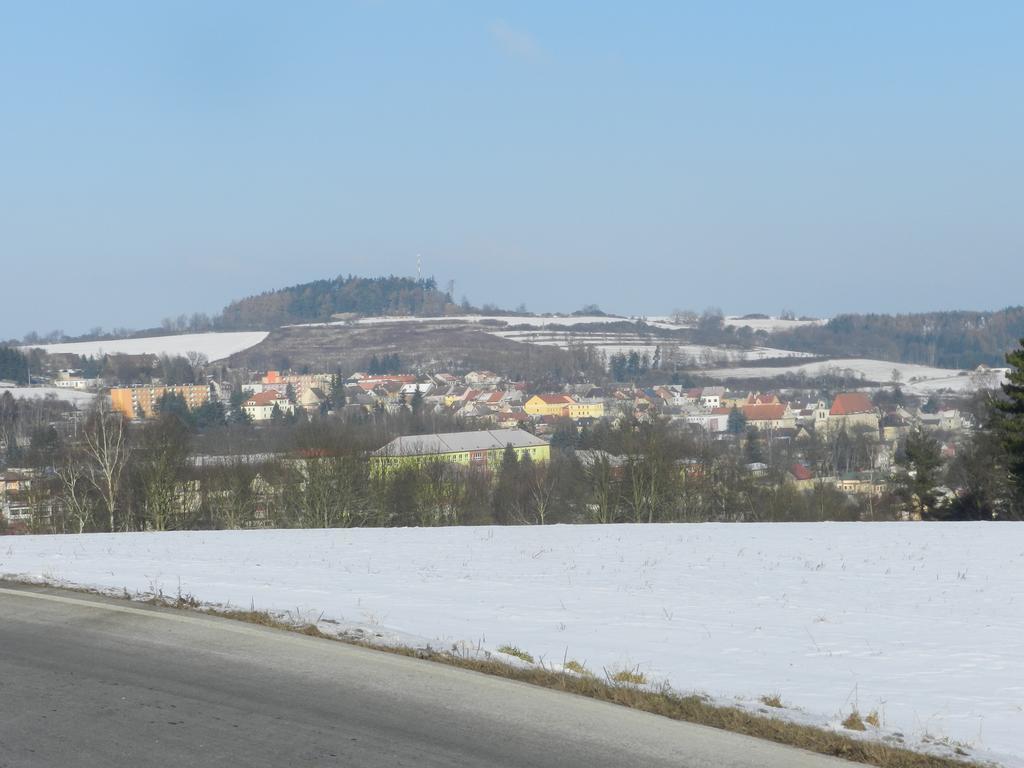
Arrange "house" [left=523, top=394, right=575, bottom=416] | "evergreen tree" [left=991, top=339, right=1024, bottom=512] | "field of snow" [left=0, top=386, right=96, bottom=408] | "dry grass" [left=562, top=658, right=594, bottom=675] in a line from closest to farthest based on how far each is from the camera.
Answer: "dry grass" [left=562, top=658, right=594, bottom=675], "evergreen tree" [left=991, top=339, right=1024, bottom=512], "field of snow" [left=0, top=386, right=96, bottom=408], "house" [left=523, top=394, right=575, bottom=416]

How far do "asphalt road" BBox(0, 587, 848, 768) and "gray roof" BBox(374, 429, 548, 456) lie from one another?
55137 mm

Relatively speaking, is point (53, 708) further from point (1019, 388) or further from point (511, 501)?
point (511, 501)

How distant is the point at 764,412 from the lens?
158m

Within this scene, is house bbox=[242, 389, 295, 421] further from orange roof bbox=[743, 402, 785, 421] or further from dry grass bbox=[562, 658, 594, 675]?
dry grass bbox=[562, 658, 594, 675]

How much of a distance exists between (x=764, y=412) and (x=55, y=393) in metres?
95.9

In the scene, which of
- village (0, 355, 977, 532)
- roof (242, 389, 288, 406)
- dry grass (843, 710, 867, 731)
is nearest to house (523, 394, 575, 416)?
village (0, 355, 977, 532)

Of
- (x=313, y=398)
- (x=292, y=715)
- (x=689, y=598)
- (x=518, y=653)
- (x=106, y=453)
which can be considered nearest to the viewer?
(x=292, y=715)

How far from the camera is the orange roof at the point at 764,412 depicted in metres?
155

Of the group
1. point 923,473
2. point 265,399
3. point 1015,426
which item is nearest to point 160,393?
point 265,399

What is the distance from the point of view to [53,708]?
8117 mm

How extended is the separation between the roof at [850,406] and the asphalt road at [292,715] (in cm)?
15494

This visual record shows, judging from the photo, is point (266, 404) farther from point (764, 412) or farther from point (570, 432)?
point (764, 412)

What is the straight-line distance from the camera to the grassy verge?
7.36 meters

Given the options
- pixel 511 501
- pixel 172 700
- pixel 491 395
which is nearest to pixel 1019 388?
pixel 511 501
